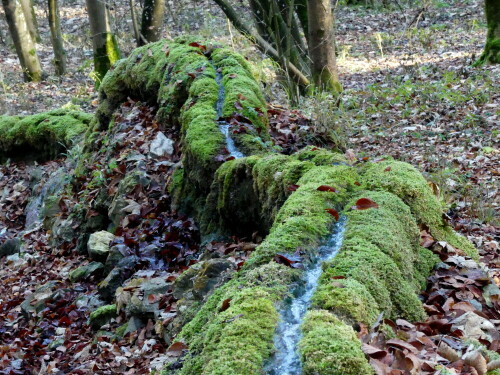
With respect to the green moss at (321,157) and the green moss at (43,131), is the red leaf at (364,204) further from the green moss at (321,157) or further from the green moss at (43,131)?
the green moss at (43,131)

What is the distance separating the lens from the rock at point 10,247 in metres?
8.31

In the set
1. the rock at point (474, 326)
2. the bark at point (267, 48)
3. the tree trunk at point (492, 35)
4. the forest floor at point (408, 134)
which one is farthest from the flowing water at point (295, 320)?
the tree trunk at point (492, 35)

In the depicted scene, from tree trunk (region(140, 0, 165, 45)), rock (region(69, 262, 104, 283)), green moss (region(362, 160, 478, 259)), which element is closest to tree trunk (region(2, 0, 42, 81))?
tree trunk (region(140, 0, 165, 45))

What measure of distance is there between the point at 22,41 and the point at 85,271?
13.0 meters

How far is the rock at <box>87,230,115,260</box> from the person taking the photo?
6530 mm

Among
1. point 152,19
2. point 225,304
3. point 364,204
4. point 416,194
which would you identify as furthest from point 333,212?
point 152,19

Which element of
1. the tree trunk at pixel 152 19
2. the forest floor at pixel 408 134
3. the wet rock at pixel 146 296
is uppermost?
the tree trunk at pixel 152 19

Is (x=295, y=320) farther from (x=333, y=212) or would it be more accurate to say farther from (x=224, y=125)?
(x=224, y=125)

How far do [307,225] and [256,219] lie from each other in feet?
5.96

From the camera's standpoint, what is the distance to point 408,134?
8.31 meters

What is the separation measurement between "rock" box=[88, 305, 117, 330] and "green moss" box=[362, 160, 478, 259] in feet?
8.93

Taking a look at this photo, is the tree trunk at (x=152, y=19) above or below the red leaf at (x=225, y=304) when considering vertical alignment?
above

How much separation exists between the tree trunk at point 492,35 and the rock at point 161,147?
22.3 feet

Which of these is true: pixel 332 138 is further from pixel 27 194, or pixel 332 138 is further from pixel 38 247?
pixel 27 194
